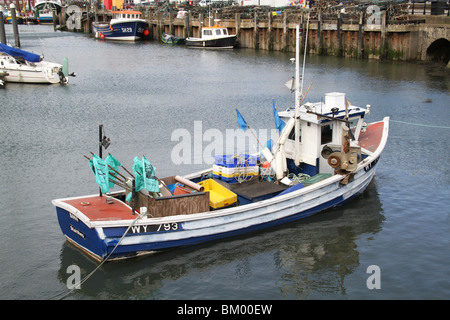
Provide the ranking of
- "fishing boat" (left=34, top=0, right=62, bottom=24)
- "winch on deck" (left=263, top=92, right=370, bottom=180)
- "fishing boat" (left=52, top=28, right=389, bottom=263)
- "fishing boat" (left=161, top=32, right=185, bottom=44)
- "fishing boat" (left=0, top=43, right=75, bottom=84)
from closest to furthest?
"fishing boat" (left=52, top=28, right=389, bottom=263) < "winch on deck" (left=263, top=92, right=370, bottom=180) < "fishing boat" (left=0, top=43, right=75, bottom=84) < "fishing boat" (left=161, top=32, right=185, bottom=44) < "fishing boat" (left=34, top=0, right=62, bottom=24)

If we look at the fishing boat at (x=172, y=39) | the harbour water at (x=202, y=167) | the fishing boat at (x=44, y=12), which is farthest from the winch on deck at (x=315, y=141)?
the fishing boat at (x=44, y=12)

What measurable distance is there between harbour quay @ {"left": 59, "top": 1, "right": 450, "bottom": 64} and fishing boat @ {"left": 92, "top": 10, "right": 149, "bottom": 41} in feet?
33.8

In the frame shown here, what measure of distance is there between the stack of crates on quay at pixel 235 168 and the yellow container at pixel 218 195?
61cm

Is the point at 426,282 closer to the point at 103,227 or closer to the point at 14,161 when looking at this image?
the point at 103,227

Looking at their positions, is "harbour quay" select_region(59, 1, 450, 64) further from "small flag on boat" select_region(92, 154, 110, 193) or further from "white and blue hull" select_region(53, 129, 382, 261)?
"small flag on boat" select_region(92, 154, 110, 193)

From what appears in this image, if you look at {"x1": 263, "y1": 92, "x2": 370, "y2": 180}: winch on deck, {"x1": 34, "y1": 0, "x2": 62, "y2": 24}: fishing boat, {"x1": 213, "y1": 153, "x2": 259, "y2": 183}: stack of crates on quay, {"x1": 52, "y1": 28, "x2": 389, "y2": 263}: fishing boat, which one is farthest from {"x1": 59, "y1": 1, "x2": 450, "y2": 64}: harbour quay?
{"x1": 34, "y1": 0, "x2": 62, "y2": 24}: fishing boat

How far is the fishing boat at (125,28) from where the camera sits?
226 feet

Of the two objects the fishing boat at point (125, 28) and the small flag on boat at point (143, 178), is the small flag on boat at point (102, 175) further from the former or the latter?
the fishing boat at point (125, 28)

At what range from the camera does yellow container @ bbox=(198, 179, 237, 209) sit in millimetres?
13029

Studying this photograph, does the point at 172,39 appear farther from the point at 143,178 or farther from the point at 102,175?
the point at 143,178

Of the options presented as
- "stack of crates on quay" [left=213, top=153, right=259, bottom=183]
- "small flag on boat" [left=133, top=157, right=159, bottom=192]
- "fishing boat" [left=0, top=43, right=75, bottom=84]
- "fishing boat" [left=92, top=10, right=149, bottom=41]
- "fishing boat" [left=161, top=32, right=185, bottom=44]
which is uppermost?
"fishing boat" [left=92, top=10, right=149, bottom=41]

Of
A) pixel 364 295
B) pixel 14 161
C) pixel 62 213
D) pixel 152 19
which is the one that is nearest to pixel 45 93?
pixel 14 161
